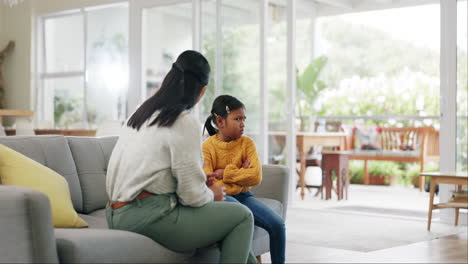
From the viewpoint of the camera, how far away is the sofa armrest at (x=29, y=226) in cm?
216

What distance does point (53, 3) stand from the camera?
8.96 m

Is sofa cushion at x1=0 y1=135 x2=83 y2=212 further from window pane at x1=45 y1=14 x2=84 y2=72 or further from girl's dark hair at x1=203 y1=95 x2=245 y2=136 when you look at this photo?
window pane at x1=45 y1=14 x2=84 y2=72

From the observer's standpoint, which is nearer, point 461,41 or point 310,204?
point 461,41

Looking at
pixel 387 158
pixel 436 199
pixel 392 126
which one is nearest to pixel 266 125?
pixel 436 199

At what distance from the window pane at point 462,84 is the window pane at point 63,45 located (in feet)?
18.0

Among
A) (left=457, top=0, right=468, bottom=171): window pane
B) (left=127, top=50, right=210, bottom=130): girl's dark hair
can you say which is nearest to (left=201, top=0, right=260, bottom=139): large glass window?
(left=457, top=0, right=468, bottom=171): window pane

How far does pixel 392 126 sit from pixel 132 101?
379 centimetres

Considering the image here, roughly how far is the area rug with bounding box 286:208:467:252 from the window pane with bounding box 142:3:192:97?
2688 mm

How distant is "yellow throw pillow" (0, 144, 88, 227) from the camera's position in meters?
2.61

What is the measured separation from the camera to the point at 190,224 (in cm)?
238

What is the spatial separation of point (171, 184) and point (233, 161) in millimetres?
897

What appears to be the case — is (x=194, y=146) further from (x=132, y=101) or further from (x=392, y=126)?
(x=392, y=126)

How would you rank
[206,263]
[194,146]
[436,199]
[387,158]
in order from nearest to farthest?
[194,146], [206,263], [436,199], [387,158]

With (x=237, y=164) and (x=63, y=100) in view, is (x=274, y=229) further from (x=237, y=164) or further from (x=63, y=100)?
(x=63, y=100)
